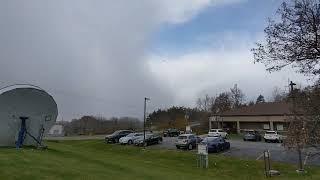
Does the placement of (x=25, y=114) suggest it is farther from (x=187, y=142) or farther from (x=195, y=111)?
(x=195, y=111)

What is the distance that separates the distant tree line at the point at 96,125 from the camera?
356 feet

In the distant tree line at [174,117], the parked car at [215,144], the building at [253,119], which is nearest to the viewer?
the parked car at [215,144]

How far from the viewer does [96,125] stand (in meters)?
115

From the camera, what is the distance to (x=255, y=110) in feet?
281

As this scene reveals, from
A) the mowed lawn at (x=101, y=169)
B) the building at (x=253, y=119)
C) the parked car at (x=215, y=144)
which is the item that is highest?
the building at (x=253, y=119)

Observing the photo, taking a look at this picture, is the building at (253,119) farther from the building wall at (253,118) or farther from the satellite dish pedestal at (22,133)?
the satellite dish pedestal at (22,133)

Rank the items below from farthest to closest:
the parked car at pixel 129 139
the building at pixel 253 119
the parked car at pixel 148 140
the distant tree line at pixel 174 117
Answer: the distant tree line at pixel 174 117 < the building at pixel 253 119 < the parked car at pixel 129 139 < the parked car at pixel 148 140

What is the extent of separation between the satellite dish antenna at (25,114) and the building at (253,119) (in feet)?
174

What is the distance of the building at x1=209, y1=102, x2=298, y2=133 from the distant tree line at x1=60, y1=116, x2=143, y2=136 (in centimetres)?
2641

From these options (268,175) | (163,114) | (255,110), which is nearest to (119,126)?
(163,114)

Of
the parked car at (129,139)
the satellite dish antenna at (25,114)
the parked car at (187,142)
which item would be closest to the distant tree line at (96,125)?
the parked car at (129,139)

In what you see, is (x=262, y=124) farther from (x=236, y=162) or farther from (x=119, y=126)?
(x=236, y=162)

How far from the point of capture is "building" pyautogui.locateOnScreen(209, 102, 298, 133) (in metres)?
79.9

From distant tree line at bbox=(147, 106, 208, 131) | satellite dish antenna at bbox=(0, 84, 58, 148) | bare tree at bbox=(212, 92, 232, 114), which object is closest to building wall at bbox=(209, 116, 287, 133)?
distant tree line at bbox=(147, 106, 208, 131)
